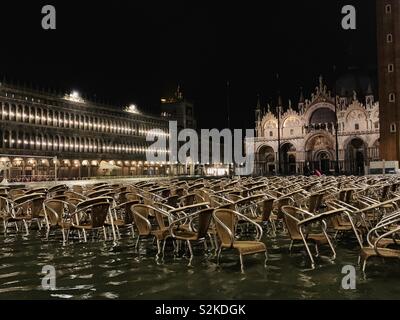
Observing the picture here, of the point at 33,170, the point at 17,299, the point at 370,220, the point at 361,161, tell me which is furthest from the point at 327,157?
the point at 17,299

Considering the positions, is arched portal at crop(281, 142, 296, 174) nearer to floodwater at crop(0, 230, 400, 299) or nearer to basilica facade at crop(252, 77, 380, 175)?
basilica facade at crop(252, 77, 380, 175)

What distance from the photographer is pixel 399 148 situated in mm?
49500

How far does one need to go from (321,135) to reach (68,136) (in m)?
43.2

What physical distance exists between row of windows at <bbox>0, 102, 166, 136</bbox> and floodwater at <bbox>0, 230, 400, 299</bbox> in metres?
61.1

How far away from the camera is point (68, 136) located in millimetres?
75125

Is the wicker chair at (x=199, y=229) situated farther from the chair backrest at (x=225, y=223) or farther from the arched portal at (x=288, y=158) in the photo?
the arched portal at (x=288, y=158)

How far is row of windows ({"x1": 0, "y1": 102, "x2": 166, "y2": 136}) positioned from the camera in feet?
214

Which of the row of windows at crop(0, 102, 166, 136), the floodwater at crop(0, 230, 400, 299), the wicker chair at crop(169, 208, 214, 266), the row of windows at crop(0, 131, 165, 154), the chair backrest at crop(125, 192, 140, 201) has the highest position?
the row of windows at crop(0, 102, 166, 136)

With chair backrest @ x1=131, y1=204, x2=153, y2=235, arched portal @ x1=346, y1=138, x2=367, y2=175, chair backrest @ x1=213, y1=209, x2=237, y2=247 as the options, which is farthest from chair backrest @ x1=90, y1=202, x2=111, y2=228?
arched portal @ x1=346, y1=138, x2=367, y2=175

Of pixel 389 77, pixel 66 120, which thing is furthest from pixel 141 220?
pixel 66 120

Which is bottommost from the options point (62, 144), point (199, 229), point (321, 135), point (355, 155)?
point (199, 229)

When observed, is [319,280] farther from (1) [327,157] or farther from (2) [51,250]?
(1) [327,157]

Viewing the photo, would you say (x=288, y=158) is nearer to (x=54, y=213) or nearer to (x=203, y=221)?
(x=54, y=213)

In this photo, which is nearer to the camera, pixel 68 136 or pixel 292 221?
pixel 292 221
